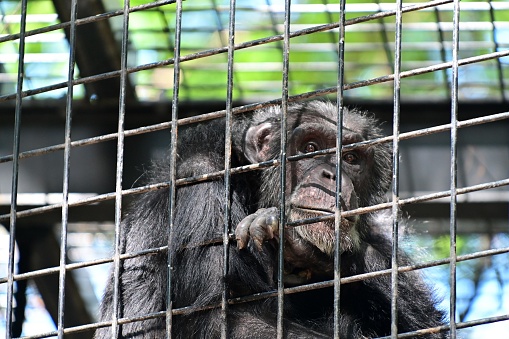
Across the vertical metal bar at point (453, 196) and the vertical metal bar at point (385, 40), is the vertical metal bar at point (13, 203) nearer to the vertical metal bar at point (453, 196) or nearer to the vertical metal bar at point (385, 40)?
the vertical metal bar at point (453, 196)

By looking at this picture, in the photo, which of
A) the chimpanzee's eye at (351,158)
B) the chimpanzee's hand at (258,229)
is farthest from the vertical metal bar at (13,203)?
the chimpanzee's eye at (351,158)

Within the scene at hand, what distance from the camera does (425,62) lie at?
807cm

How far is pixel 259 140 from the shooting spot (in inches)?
242

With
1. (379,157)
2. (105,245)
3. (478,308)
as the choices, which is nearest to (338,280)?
(379,157)

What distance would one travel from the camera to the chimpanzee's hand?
497 centimetres

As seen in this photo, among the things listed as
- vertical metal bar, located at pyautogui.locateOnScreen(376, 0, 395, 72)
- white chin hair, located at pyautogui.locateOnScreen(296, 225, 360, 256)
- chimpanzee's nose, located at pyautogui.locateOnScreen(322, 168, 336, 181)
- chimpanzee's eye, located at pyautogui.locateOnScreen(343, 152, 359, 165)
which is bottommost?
white chin hair, located at pyautogui.locateOnScreen(296, 225, 360, 256)

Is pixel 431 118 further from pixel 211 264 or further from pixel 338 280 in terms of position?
pixel 338 280

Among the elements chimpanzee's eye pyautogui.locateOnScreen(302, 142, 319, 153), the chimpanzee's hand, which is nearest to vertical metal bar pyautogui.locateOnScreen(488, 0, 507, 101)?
chimpanzee's eye pyautogui.locateOnScreen(302, 142, 319, 153)

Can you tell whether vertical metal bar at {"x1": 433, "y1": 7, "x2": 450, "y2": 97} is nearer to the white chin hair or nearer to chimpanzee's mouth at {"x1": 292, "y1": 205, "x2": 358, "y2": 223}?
the white chin hair

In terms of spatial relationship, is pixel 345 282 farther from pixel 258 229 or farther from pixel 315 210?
pixel 315 210

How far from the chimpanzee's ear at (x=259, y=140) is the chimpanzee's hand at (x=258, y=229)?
3.60 ft

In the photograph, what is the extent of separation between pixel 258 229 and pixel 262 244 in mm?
167

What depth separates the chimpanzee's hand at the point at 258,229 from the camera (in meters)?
4.97

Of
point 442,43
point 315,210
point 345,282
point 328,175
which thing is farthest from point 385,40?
point 345,282
